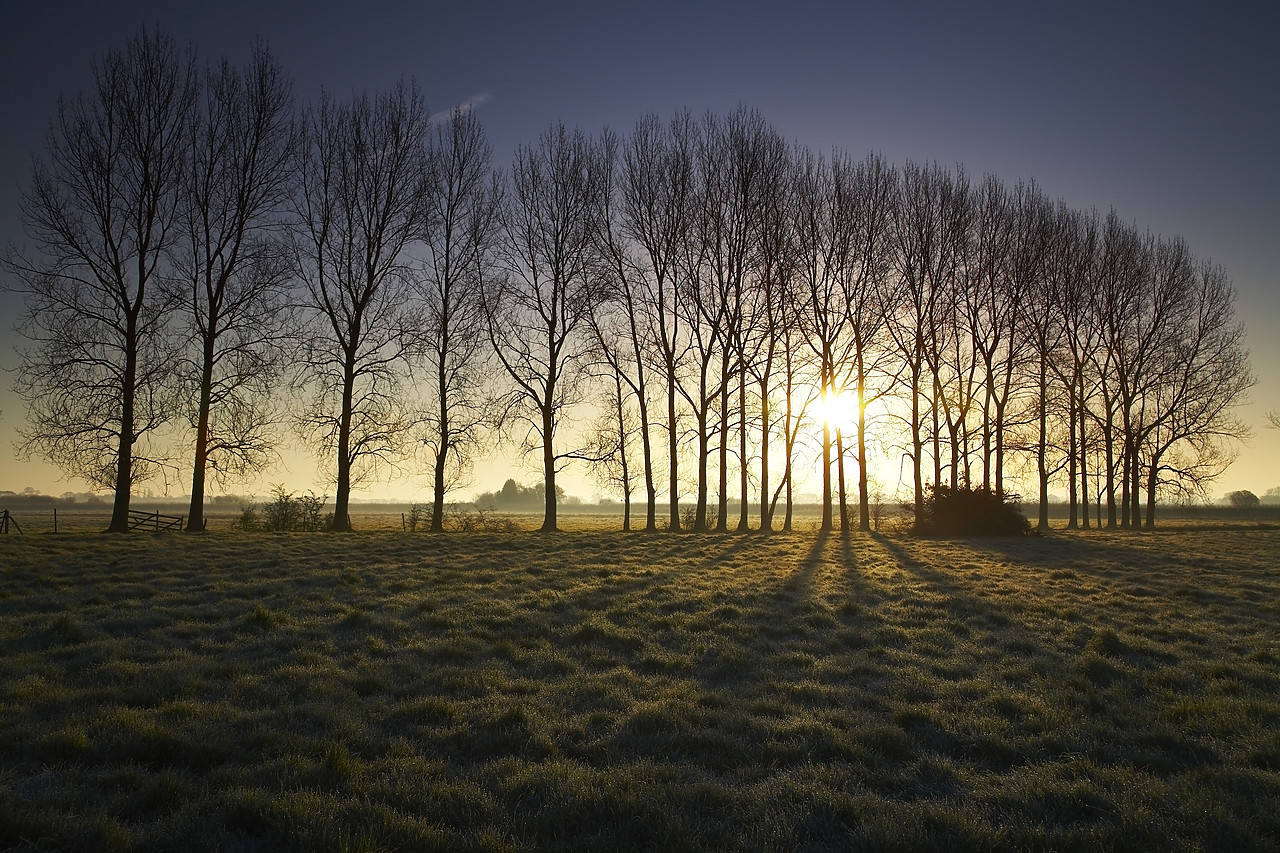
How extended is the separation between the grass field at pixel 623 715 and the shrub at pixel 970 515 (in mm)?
17710

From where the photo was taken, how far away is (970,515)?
31.5m

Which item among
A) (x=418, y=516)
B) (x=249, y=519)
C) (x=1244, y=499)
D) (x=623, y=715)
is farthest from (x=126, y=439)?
(x=1244, y=499)

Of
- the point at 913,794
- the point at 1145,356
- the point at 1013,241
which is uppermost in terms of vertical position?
the point at 1013,241

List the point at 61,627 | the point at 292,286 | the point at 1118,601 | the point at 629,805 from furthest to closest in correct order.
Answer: the point at 292,286 < the point at 1118,601 < the point at 61,627 < the point at 629,805

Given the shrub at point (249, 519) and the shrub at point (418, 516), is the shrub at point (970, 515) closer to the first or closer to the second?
the shrub at point (418, 516)

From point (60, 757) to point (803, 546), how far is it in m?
22.0

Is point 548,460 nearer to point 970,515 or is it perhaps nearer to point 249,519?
point 249,519

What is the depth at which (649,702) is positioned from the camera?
680 centimetres

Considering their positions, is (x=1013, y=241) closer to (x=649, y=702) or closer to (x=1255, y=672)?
(x=1255, y=672)

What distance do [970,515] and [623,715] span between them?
1167 inches

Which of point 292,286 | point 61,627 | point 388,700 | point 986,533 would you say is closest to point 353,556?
point 61,627

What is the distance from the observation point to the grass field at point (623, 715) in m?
4.25

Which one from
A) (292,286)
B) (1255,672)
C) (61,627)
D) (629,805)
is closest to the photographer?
(629,805)

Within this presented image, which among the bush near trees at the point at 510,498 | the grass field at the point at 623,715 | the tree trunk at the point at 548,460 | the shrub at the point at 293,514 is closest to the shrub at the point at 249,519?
the shrub at the point at 293,514
